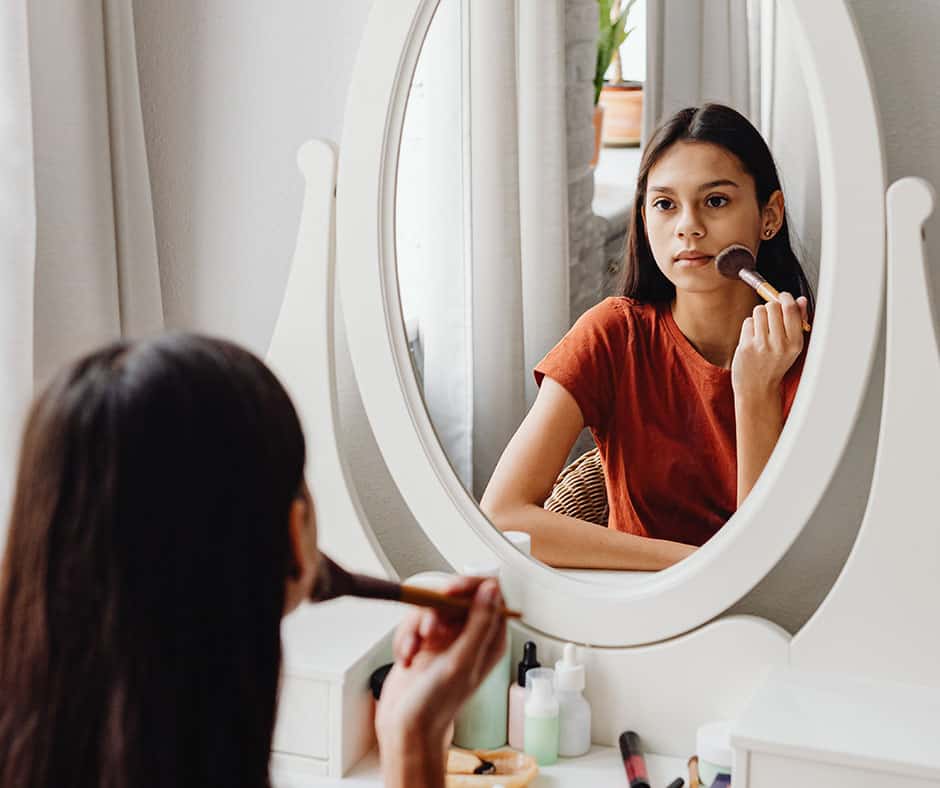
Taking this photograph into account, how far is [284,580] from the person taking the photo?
614 millimetres

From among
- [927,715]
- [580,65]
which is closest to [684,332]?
Answer: [580,65]

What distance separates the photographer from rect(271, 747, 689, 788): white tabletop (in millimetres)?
1061

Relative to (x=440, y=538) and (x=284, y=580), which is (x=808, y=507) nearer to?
(x=440, y=538)

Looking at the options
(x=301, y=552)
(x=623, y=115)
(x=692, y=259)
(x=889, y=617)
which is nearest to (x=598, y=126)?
(x=623, y=115)

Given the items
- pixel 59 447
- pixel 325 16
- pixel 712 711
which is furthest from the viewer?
pixel 325 16

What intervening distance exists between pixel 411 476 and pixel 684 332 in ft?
0.89

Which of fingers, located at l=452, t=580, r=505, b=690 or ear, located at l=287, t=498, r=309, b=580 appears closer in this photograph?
ear, located at l=287, t=498, r=309, b=580

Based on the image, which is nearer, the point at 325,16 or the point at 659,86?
the point at 659,86

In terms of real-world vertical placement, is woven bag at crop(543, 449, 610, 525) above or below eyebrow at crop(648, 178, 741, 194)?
below

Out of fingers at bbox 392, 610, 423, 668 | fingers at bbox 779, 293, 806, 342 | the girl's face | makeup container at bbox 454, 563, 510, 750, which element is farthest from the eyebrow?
fingers at bbox 392, 610, 423, 668

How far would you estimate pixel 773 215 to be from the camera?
1.03 metres

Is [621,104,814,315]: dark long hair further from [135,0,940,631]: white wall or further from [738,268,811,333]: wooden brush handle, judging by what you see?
[135,0,940,631]: white wall

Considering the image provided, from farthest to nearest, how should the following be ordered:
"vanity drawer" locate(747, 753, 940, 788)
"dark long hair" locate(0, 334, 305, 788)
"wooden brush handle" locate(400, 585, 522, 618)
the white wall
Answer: the white wall < "vanity drawer" locate(747, 753, 940, 788) < "wooden brush handle" locate(400, 585, 522, 618) < "dark long hair" locate(0, 334, 305, 788)

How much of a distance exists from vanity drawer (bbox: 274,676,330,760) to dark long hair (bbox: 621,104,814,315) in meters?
0.45
